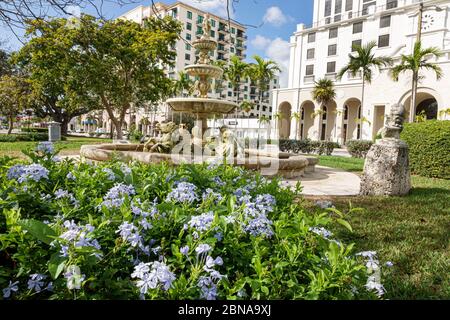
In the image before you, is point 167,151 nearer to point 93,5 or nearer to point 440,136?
point 93,5

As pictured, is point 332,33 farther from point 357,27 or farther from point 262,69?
point 262,69

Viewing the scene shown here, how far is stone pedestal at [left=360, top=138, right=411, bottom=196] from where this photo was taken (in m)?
6.04

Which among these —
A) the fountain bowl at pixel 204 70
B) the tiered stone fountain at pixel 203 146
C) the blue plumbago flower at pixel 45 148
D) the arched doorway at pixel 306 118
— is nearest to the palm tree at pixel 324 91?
the arched doorway at pixel 306 118

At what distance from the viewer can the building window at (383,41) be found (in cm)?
3661

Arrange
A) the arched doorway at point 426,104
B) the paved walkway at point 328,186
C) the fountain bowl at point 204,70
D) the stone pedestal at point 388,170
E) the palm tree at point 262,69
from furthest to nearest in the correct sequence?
the palm tree at point 262,69, the arched doorway at point 426,104, the fountain bowl at point 204,70, the paved walkway at point 328,186, the stone pedestal at point 388,170

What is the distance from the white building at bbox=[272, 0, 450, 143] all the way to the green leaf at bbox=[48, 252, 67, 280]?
31751mm

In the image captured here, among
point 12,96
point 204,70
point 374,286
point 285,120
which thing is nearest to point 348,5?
point 285,120

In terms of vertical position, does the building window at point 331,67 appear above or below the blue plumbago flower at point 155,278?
above

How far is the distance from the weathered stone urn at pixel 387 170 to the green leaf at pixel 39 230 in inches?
245

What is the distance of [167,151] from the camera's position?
27.6ft

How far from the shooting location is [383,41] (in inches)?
1457

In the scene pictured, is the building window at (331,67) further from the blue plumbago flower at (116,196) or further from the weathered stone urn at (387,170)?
the blue plumbago flower at (116,196)
